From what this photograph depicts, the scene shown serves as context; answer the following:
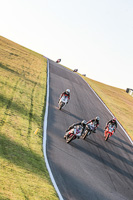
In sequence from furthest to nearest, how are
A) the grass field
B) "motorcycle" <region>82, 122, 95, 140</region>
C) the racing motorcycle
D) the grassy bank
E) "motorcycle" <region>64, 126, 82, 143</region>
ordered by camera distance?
1. the grassy bank
2. the racing motorcycle
3. "motorcycle" <region>82, 122, 95, 140</region>
4. "motorcycle" <region>64, 126, 82, 143</region>
5. the grass field

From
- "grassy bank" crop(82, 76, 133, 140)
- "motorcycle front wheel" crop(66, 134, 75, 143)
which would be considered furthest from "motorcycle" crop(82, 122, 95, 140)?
"grassy bank" crop(82, 76, 133, 140)

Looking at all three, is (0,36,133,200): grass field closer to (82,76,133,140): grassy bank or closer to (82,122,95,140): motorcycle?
(82,122,95,140): motorcycle

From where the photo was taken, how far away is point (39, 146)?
49.9 ft

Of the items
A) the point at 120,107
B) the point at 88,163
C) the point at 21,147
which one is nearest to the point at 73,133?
the point at 88,163

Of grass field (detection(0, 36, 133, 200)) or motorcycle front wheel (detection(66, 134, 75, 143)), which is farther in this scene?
motorcycle front wheel (detection(66, 134, 75, 143))

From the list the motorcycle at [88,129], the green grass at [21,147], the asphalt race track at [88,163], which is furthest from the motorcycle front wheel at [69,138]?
the motorcycle at [88,129]

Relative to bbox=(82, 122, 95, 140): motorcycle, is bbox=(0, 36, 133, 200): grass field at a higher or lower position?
lower

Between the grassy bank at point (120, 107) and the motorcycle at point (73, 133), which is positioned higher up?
the grassy bank at point (120, 107)

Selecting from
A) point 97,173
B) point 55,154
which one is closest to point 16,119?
point 55,154

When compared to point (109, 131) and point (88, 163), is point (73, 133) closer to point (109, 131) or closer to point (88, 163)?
point (88, 163)

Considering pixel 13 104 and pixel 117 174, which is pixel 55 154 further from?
pixel 13 104

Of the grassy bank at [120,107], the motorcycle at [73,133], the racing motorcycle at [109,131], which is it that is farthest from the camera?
the grassy bank at [120,107]

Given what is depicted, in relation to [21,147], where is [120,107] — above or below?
above

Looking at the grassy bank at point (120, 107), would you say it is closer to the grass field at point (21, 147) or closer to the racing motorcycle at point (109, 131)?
the racing motorcycle at point (109, 131)
